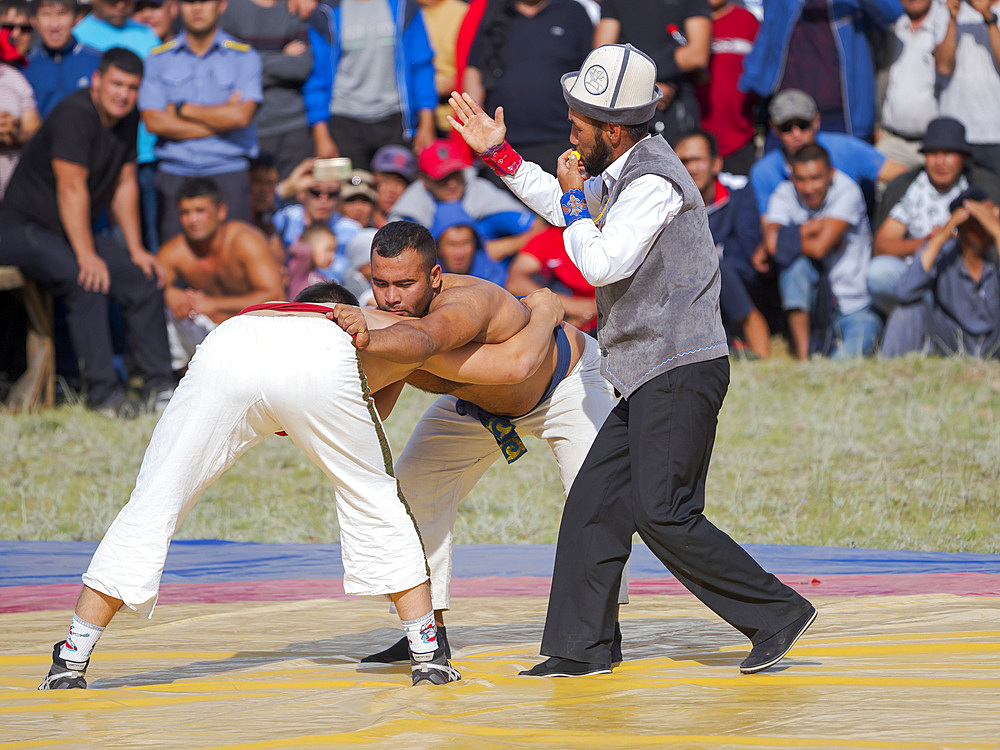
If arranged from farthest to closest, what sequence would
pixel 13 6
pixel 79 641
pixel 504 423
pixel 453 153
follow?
pixel 453 153 → pixel 13 6 → pixel 504 423 → pixel 79 641

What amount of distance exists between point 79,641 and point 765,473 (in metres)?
4.28

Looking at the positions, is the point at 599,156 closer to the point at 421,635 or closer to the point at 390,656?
the point at 421,635

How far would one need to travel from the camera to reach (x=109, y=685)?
3.07 m

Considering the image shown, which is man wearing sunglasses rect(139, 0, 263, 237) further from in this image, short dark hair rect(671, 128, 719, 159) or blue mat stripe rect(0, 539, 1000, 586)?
blue mat stripe rect(0, 539, 1000, 586)

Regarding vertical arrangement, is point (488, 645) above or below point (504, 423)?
below

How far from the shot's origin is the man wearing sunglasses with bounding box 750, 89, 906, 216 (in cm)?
829

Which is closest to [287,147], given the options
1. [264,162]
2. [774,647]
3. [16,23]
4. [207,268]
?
[264,162]

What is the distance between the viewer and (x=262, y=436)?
305 cm

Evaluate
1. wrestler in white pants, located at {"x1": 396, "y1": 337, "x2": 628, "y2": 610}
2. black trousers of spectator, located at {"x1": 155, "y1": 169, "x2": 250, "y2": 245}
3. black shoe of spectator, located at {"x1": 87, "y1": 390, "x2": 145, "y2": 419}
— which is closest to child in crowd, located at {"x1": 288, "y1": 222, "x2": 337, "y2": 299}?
black trousers of spectator, located at {"x1": 155, "y1": 169, "x2": 250, "y2": 245}

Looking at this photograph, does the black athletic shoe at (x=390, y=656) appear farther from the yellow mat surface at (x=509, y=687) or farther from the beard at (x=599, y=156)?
the beard at (x=599, y=156)

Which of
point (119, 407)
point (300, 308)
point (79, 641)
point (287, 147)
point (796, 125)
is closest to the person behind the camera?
point (79, 641)

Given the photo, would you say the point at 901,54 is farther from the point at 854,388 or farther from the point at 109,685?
the point at 109,685

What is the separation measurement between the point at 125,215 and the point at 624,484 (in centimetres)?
604

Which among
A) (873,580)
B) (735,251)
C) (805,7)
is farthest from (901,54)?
(873,580)
